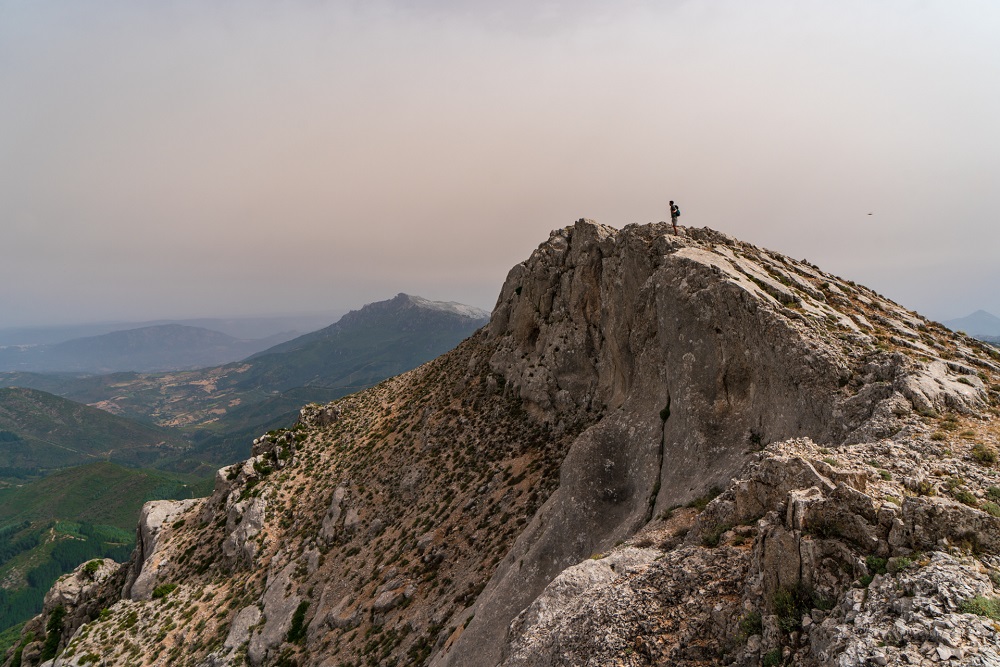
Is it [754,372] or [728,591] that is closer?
[728,591]

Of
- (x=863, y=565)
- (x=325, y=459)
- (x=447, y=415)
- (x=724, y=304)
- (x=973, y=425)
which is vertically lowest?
(x=325, y=459)

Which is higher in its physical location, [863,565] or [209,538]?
[863,565]

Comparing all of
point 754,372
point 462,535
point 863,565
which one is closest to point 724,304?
point 754,372

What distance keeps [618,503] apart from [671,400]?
25.3 ft

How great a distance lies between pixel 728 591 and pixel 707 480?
992 centimetres

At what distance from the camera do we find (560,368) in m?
44.5

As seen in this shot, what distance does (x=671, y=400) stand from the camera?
90.4ft

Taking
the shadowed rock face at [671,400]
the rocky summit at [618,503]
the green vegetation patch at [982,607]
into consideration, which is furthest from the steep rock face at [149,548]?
the green vegetation patch at [982,607]

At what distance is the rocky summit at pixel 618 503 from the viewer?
10.8m

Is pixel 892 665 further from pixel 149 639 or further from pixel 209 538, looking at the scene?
pixel 209 538

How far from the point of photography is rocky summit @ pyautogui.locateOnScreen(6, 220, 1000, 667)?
1084 cm

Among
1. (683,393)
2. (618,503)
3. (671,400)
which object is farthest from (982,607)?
(618,503)

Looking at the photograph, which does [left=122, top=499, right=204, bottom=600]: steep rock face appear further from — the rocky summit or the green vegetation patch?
the green vegetation patch

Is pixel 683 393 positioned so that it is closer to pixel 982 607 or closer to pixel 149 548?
pixel 982 607
